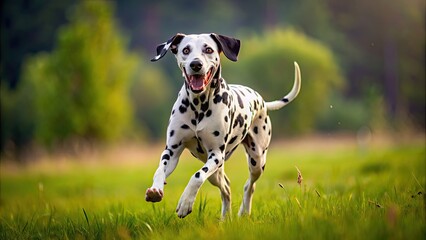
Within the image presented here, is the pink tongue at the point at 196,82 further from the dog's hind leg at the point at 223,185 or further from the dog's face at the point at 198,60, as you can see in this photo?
the dog's hind leg at the point at 223,185

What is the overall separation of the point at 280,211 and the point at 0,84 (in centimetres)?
3438

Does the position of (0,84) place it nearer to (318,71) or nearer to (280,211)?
(318,71)

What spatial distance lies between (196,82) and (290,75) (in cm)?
3023

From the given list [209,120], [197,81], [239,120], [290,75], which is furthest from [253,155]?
[290,75]

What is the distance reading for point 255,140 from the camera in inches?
272

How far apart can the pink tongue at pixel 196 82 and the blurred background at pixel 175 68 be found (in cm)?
1839

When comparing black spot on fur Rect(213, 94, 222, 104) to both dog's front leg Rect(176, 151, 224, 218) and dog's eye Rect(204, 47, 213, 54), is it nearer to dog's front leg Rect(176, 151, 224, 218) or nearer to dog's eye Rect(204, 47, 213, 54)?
dog's eye Rect(204, 47, 213, 54)

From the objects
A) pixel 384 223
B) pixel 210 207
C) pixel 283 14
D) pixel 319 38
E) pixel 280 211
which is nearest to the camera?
pixel 384 223

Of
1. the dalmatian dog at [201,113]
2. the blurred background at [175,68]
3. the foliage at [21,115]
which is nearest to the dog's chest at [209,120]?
the dalmatian dog at [201,113]

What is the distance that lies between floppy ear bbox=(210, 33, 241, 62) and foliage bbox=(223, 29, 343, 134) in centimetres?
2894

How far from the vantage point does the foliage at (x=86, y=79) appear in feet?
91.5

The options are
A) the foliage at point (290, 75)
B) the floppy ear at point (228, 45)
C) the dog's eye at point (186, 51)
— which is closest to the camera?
the dog's eye at point (186, 51)

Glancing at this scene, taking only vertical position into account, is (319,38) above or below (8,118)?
above

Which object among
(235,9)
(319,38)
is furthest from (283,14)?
(319,38)
